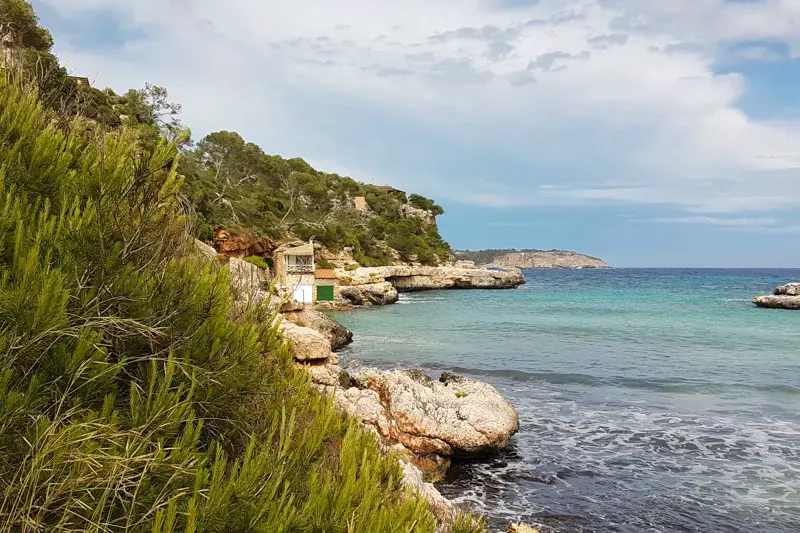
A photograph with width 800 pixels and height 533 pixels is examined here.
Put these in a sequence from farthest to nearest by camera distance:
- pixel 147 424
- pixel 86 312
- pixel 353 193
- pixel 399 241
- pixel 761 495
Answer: pixel 353 193, pixel 399 241, pixel 761 495, pixel 86 312, pixel 147 424

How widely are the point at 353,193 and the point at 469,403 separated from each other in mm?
70563

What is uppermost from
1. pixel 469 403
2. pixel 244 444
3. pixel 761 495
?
pixel 244 444

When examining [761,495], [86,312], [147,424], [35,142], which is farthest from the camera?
[761,495]

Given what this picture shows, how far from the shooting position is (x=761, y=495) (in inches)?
368

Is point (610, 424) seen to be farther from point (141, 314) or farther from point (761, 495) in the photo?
point (141, 314)

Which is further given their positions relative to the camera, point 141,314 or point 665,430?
point 665,430

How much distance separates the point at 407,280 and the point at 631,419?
51.4 m

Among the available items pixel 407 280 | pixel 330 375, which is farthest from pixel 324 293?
pixel 330 375

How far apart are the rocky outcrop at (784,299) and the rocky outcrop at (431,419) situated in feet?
144

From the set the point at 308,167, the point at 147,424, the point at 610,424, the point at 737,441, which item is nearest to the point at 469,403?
the point at 610,424

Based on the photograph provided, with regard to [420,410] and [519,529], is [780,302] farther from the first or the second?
[519,529]

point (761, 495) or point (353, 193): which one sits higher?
point (353, 193)

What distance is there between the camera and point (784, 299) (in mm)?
45812

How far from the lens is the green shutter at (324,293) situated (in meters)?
44.4
